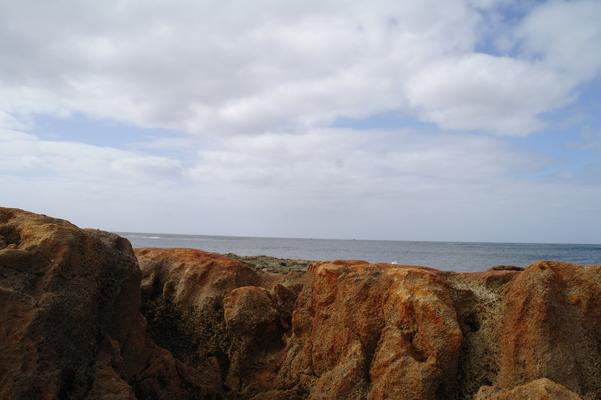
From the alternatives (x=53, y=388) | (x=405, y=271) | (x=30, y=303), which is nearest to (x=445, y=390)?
(x=405, y=271)

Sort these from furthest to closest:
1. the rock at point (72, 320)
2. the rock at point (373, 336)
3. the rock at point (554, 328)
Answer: the rock at point (373, 336) < the rock at point (554, 328) < the rock at point (72, 320)

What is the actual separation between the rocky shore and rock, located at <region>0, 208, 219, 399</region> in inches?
0.6

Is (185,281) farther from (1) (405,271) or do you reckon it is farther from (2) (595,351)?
(2) (595,351)

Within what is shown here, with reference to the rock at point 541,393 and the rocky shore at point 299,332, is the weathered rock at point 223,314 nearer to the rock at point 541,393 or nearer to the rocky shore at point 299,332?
the rocky shore at point 299,332

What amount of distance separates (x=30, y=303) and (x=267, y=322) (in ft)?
12.3

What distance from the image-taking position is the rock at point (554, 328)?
6117 millimetres

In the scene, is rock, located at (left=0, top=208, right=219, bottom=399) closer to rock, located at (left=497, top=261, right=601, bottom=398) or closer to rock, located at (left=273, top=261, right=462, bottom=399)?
rock, located at (left=273, top=261, right=462, bottom=399)

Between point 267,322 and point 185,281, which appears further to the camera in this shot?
point 185,281

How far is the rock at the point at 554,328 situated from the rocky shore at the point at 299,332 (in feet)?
0.05

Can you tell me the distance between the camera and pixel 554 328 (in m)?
6.38

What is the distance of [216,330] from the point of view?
866cm

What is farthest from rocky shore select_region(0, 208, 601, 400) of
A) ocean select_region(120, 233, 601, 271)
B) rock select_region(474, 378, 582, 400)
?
ocean select_region(120, 233, 601, 271)

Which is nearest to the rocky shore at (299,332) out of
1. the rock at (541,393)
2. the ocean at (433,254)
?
the rock at (541,393)

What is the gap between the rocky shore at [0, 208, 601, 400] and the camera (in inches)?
227
